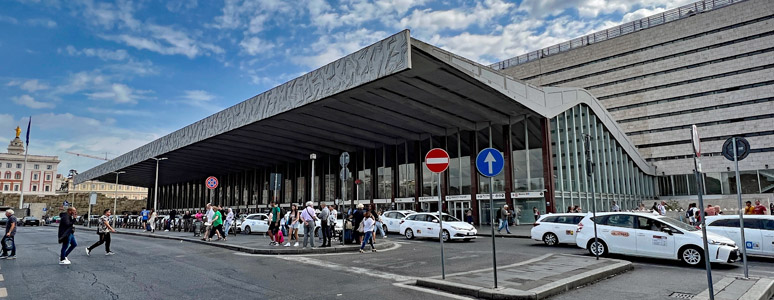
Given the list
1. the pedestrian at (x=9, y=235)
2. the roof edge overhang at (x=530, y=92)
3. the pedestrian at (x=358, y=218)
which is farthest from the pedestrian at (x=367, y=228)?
the pedestrian at (x=9, y=235)

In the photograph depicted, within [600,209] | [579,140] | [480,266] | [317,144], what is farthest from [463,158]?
[480,266]

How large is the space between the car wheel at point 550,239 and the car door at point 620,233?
149 inches

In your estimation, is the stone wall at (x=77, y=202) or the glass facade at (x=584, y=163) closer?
the glass facade at (x=584, y=163)

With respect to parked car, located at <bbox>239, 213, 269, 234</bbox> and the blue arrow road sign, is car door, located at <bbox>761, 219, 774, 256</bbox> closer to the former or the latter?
the blue arrow road sign

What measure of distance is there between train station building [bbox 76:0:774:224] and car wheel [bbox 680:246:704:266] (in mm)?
12463

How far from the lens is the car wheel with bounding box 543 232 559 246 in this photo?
16.6 m

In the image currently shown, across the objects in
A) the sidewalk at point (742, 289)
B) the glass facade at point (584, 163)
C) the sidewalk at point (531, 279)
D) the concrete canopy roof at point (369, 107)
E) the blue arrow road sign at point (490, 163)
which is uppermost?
the concrete canopy roof at point (369, 107)

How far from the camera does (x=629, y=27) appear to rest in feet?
209

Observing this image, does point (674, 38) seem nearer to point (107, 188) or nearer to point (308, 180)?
point (308, 180)

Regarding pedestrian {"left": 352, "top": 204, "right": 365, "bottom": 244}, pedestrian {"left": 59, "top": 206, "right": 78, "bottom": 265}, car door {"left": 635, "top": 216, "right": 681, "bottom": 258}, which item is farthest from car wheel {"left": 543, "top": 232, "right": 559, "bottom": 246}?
pedestrian {"left": 59, "top": 206, "right": 78, "bottom": 265}

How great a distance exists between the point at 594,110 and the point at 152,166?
5045 cm

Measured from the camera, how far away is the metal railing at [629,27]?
58.7 m

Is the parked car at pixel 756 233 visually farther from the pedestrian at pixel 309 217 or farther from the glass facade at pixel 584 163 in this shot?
the glass facade at pixel 584 163

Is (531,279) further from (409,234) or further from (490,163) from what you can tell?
(409,234)
